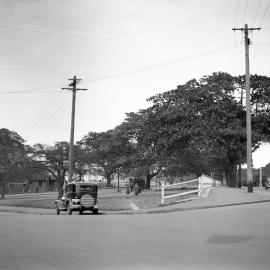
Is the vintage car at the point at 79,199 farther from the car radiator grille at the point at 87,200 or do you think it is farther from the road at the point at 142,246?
the road at the point at 142,246

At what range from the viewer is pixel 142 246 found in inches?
437

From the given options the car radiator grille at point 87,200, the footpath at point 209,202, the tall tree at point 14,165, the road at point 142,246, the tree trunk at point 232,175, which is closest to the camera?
the road at point 142,246

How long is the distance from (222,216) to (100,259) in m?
9.30

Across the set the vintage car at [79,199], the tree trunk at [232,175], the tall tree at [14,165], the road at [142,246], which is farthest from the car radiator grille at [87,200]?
the tall tree at [14,165]

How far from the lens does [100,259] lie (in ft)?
31.3

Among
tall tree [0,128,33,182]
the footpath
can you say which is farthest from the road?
tall tree [0,128,33,182]

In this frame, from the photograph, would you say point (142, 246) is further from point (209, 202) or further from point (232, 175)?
point (232, 175)

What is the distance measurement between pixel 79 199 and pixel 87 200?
453 millimetres

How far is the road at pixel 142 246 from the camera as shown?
9.05 metres

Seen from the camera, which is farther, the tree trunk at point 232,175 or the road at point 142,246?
the tree trunk at point 232,175

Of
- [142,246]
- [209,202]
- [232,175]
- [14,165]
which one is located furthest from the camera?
[14,165]

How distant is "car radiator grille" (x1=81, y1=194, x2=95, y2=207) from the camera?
1080 inches

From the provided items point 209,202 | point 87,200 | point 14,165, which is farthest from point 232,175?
point 14,165

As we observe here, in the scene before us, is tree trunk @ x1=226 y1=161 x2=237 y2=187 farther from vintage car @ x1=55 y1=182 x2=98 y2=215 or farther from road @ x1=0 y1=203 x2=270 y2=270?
road @ x1=0 y1=203 x2=270 y2=270
